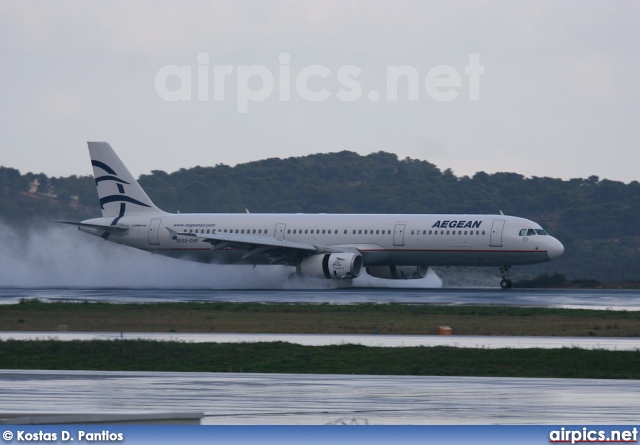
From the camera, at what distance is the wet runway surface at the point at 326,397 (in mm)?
15773

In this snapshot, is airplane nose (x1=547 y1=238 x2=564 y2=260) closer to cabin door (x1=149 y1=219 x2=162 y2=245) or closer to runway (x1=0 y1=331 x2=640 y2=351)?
cabin door (x1=149 y1=219 x2=162 y2=245)

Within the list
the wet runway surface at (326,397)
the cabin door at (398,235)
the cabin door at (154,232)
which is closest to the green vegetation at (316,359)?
the wet runway surface at (326,397)

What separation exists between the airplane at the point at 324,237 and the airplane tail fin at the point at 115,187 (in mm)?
60

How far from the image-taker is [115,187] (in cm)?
6569

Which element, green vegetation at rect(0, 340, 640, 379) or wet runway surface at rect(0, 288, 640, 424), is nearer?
wet runway surface at rect(0, 288, 640, 424)

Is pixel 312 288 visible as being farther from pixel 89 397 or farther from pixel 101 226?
pixel 89 397

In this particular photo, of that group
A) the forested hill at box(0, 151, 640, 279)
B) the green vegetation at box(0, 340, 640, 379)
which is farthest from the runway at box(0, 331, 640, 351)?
the forested hill at box(0, 151, 640, 279)

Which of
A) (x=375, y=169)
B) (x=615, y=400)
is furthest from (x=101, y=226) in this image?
(x=375, y=169)

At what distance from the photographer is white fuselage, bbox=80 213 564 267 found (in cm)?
5678

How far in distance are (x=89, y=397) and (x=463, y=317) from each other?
21.0 m

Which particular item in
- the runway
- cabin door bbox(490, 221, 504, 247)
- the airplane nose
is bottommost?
the runway

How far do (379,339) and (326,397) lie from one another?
11.0m

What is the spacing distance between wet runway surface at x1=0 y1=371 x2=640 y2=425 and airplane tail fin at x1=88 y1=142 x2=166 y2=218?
43259 millimetres

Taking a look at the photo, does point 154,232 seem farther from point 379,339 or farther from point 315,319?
point 379,339
